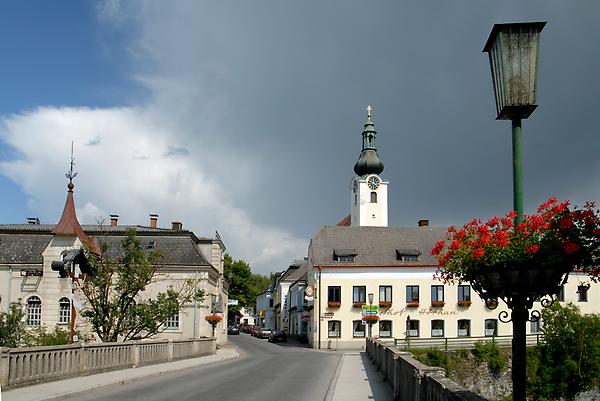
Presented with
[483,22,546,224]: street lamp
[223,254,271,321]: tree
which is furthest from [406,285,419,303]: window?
[223,254,271,321]: tree

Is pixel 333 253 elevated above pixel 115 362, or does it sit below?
above

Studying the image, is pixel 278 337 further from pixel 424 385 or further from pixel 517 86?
pixel 517 86

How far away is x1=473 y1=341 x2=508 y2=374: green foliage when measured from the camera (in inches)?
1586

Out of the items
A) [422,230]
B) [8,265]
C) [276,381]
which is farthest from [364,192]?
[276,381]

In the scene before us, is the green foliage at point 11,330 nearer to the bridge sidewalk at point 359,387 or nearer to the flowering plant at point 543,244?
the bridge sidewalk at point 359,387

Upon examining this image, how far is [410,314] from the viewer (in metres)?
48.8

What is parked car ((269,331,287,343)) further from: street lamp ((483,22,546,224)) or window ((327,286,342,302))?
street lamp ((483,22,546,224))

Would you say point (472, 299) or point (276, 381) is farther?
point (472, 299)

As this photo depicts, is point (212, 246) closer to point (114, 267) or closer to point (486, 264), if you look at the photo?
point (114, 267)

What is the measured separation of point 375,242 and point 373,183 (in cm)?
3144

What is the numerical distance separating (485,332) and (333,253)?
43.8 ft

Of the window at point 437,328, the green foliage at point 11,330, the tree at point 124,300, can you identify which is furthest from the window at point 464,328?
the green foliage at point 11,330

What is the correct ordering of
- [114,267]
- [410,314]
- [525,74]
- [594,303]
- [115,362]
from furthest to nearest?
[594,303], [410,314], [114,267], [115,362], [525,74]

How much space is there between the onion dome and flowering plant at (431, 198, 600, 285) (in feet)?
251
